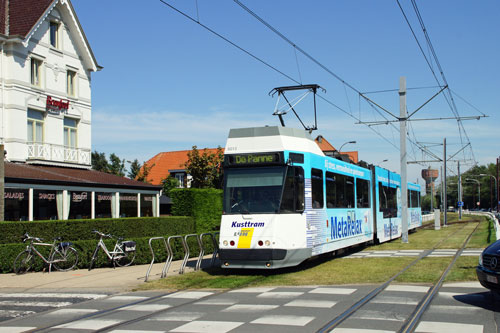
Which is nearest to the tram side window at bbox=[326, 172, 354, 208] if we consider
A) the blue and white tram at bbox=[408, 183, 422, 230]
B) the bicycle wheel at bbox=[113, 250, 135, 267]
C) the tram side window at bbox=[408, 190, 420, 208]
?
the bicycle wheel at bbox=[113, 250, 135, 267]

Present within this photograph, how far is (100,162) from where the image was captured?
5816cm

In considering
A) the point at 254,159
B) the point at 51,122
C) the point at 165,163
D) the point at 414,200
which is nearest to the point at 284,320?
the point at 254,159

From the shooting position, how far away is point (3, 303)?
10.7 m

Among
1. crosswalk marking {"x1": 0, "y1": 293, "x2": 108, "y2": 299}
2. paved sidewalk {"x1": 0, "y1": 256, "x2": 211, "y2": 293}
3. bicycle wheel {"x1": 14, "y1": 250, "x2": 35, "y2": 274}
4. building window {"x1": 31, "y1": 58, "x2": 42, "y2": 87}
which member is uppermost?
building window {"x1": 31, "y1": 58, "x2": 42, "y2": 87}

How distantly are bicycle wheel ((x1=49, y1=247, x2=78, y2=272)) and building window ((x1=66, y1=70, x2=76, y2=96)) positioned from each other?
1777 cm

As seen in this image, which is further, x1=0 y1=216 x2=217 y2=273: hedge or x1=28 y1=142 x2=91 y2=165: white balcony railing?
x1=28 y1=142 x2=91 y2=165: white balcony railing

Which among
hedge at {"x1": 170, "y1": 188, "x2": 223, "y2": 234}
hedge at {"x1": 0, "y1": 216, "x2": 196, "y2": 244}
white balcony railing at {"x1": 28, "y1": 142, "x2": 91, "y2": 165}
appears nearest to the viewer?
hedge at {"x1": 0, "y1": 216, "x2": 196, "y2": 244}

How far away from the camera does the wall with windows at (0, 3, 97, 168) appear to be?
27.4 metres

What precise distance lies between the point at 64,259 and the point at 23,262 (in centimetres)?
108

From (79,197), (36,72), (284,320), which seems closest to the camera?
(284,320)

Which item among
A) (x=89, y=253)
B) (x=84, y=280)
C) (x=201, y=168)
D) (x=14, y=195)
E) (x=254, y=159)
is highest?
(x=201, y=168)

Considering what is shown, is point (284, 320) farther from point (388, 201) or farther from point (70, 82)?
point (70, 82)

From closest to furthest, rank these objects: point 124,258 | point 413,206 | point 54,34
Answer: point 124,258
point 54,34
point 413,206

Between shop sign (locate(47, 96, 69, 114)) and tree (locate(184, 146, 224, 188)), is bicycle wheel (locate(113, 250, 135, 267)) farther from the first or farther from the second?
tree (locate(184, 146, 224, 188))
